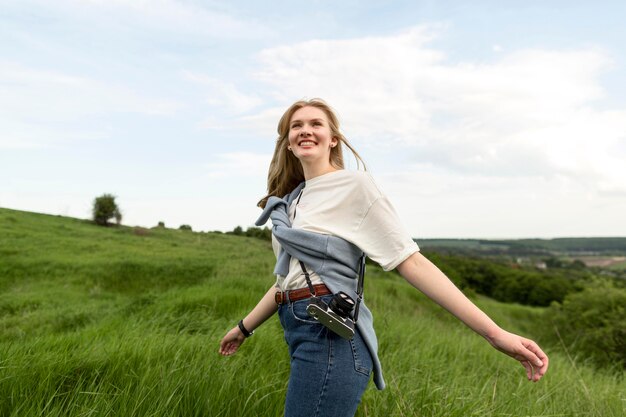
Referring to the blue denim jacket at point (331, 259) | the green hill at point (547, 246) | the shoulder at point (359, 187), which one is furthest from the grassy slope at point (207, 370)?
the green hill at point (547, 246)

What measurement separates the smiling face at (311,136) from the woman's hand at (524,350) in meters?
1.11

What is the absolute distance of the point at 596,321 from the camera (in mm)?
32750

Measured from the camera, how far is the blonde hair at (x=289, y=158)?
2.48 meters

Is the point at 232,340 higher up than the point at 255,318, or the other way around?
the point at 255,318

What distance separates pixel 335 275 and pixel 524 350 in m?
0.79

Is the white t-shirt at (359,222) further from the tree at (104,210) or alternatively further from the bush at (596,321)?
the tree at (104,210)

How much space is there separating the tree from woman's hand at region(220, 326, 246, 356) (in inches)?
1400

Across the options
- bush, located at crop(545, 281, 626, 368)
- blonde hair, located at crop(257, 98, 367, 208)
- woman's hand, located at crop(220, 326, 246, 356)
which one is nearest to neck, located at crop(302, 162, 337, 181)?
blonde hair, located at crop(257, 98, 367, 208)

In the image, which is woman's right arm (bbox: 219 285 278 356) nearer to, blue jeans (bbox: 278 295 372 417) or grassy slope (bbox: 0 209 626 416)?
grassy slope (bbox: 0 209 626 416)

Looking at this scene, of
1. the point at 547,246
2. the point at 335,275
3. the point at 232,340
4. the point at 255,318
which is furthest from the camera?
the point at 547,246

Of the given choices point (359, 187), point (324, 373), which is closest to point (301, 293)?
point (324, 373)

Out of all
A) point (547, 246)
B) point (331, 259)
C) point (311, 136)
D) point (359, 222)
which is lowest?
point (547, 246)

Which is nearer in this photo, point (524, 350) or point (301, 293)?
point (524, 350)

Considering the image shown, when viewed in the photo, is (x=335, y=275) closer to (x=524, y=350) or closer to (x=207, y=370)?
(x=524, y=350)
